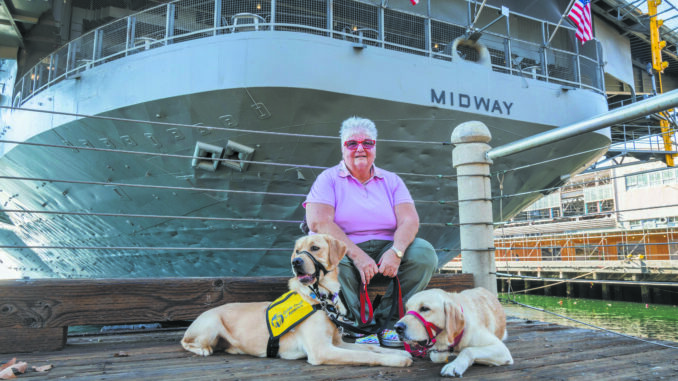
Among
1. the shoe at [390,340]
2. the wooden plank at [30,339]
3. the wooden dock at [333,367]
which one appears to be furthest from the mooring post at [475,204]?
the wooden plank at [30,339]

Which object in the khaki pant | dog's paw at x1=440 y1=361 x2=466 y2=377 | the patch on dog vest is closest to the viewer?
dog's paw at x1=440 y1=361 x2=466 y2=377

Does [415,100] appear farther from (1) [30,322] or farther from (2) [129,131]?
(1) [30,322]

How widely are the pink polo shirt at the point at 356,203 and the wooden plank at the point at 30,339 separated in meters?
1.40

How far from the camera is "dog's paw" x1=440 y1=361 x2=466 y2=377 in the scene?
64.9 inches

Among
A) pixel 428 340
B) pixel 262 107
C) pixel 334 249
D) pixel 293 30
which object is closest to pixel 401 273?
pixel 334 249

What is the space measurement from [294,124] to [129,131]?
224 cm

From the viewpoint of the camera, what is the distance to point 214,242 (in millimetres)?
6762

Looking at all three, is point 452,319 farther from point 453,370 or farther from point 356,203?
point 356,203

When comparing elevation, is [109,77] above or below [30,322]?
above

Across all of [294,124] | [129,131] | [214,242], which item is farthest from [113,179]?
[294,124]

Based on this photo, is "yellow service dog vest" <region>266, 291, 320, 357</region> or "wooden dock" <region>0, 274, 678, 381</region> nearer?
"wooden dock" <region>0, 274, 678, 381</region>

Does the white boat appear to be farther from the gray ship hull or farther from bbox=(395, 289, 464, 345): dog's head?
bbox=(395, 289, 464, 345): dog's head

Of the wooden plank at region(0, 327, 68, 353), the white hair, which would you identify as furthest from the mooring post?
the wooden plank at region(0, 327, 68, 353)

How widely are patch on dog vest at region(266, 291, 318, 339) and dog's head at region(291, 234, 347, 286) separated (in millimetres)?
113
